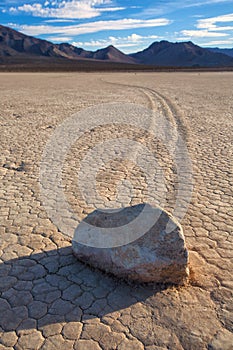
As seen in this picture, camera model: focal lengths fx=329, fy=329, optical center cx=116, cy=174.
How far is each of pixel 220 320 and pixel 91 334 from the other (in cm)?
92

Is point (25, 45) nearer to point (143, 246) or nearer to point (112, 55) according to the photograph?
point (112, 55)

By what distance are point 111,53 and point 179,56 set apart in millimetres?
38495

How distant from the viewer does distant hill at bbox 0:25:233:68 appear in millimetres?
116250

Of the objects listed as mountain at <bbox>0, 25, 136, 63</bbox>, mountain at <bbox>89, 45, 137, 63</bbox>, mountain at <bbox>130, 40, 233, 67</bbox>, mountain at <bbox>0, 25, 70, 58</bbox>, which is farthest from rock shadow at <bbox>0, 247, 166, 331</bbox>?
mountain at <bbox>89, 45, 137, 63</bbox>

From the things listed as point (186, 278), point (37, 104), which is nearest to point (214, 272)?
point (186, 278)

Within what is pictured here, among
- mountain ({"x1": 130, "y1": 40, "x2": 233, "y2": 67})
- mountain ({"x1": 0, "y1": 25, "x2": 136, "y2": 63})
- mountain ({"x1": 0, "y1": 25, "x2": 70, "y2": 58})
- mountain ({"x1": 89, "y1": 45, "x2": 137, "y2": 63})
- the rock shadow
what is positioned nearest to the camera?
the rock shadow

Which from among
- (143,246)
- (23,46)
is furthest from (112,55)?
(143,246)

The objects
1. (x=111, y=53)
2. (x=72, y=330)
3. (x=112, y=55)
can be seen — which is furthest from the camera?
(x=111, y=53)

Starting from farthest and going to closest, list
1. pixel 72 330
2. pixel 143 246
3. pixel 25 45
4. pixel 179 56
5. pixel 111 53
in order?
pixel 111 53 < pixel 179 56 < pixel 25 45 < pixel 143 246 < pixel 72 330

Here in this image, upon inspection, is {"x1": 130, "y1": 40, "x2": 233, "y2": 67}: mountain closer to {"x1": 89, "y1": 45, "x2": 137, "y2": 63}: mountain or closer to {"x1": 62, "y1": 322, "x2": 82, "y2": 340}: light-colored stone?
{"x1": 89, "y1": 45, "x2": 137, "y2": 63}: mountain

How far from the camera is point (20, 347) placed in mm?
2145

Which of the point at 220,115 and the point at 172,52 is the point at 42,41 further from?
the point at 220,115

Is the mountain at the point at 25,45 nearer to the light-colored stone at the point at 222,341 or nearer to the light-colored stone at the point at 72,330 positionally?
the light-colored stone at the point at 72,330

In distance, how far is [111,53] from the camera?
167 meters
